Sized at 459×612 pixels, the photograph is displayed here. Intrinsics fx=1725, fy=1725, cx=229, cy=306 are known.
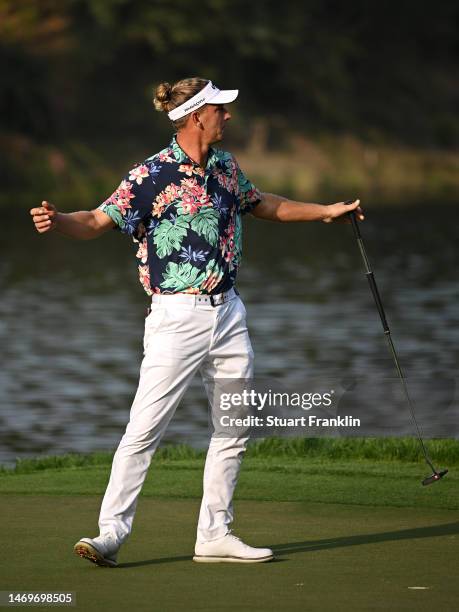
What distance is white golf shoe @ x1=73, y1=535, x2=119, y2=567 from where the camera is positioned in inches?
242

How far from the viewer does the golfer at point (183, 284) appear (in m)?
6.42

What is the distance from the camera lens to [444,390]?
14.3 meters

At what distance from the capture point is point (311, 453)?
928 centimetres

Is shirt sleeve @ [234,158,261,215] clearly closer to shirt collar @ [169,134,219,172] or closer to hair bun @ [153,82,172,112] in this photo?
shirt collar @ [169,134,219,172]

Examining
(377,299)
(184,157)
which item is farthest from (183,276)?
(377,299)

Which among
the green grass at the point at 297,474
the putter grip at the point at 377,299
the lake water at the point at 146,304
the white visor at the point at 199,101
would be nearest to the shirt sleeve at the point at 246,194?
the white visor at the point at 199,101

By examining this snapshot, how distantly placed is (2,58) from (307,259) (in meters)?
21.4

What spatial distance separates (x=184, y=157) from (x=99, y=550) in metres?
1.51

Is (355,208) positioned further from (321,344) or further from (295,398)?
(321,344)

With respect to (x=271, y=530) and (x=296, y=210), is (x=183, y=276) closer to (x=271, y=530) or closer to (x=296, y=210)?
(x=296, y=210)

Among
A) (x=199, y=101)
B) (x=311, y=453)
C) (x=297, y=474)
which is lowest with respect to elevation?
(x=297, y=474)

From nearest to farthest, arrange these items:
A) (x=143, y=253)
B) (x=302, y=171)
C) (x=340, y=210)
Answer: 1. (x=143, y=253)
2. (x=340, y=210)
3. (x=302, y=171)

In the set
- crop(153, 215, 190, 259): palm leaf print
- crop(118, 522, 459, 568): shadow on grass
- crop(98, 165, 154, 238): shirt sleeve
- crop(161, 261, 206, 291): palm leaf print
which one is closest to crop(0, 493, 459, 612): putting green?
crop(118, 522, 459, 568): shadow on grass

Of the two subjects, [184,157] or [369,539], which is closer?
[184,157]
